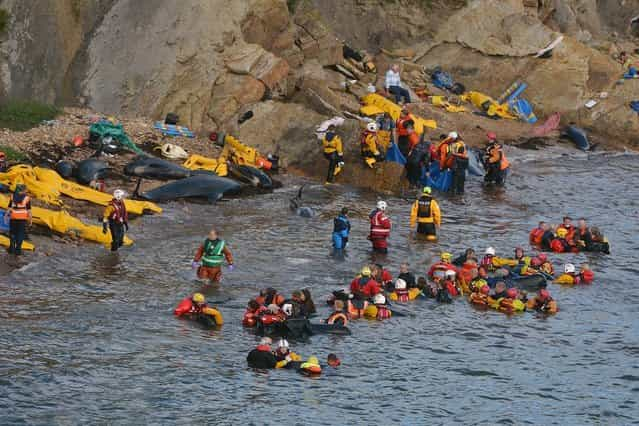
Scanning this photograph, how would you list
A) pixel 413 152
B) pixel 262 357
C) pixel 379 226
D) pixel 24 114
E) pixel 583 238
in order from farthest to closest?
pixel 413 152 → pixel 24 114 → pixel 583 238 → pixel 379 226 → pixel 262 357

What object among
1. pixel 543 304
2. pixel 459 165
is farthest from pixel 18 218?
pixel 459 165

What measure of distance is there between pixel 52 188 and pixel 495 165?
14.9 m

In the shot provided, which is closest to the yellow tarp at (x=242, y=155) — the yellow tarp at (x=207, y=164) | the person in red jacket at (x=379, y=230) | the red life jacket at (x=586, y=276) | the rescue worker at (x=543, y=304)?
the yellow tarp at (x=207, y=164)

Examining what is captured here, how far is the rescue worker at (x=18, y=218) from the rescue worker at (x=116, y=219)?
1829 millimetres

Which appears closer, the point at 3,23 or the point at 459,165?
the point at 459,165

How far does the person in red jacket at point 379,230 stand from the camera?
28859 mm

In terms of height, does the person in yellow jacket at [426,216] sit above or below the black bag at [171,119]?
below

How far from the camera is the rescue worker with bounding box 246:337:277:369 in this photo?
20578 mm

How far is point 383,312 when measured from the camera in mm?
24531

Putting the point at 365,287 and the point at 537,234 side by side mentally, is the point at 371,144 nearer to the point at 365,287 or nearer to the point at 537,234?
the point at 537,234

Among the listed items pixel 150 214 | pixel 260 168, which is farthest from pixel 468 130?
pixel 150 214

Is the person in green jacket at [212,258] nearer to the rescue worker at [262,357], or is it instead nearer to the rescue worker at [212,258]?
the rescue worker at [212,258]

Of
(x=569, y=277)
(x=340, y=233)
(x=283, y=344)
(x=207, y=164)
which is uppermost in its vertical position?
(x=207, y=164)

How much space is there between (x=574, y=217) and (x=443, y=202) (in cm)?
401
